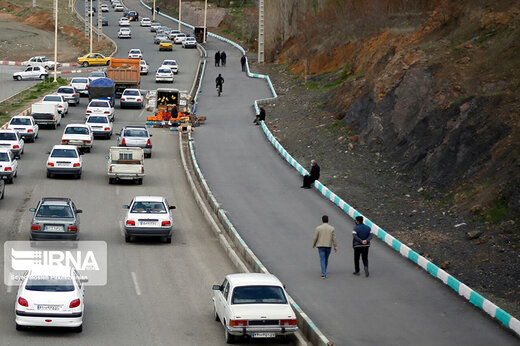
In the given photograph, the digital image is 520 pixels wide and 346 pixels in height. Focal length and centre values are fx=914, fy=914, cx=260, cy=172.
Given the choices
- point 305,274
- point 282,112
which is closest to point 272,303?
point 305,274

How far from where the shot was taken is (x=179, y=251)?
28.9 m

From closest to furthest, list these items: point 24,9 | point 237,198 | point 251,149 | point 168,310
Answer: point 168,310, point 237,198, point 251,149, point 24,9

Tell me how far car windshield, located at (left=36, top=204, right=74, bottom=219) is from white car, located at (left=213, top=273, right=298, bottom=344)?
9865 mm

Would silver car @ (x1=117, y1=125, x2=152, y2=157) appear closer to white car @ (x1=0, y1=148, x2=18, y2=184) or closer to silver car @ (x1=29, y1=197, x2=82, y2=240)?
white car @ (x1=0, y1=148, x2=18, y2=184)

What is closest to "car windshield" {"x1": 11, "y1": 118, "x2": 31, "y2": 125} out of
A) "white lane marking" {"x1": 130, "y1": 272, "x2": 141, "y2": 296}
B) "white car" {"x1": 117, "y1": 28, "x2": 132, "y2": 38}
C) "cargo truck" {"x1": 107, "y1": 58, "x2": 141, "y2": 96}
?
"cargo truck" {"x1": 107, "y1": 58, "x2": 141, "y2": 96}

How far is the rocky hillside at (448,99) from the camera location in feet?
108

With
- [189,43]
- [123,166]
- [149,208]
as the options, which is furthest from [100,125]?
[189,43]

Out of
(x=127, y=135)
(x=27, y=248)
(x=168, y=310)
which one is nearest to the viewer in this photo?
(x=168, y=310)

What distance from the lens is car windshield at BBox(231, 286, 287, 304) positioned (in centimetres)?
1925

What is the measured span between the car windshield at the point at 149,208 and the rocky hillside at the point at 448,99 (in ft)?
33.5

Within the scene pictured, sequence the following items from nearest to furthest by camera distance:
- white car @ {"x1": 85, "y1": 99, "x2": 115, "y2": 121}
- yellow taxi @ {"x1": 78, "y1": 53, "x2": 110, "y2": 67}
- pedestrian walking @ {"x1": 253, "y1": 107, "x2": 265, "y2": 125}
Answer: white car @ {"x1": 85, "y1": 99, "x2": 115, "y2": 121}
pedestrian walking @ {"x1": 253, "y1": 107, "x2": 265, "y2": 125}
yellow taxi @ {"x1": 78, "y1": 53, "x2": 110, "y2": 67}

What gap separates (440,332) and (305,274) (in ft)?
18.9

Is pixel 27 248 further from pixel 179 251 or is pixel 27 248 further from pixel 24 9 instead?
pixel 24 9

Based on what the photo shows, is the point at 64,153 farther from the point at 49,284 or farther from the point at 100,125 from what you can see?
the point at 49,284
